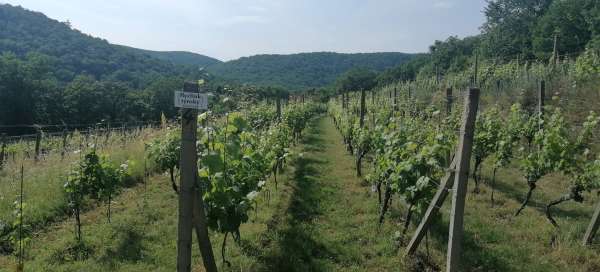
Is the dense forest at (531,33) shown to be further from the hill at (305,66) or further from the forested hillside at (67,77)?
the hill at (305,66)

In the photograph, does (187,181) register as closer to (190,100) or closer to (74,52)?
(190,100)

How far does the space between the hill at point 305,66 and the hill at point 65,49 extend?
28585 mm

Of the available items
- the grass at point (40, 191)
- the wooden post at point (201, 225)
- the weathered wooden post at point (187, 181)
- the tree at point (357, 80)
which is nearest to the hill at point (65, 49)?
the tree at point (357, 80)

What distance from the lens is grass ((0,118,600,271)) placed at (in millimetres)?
4602

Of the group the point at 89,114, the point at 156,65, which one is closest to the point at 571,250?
the point at 89,114

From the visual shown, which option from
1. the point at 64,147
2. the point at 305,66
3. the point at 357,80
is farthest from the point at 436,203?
the point at 305,66

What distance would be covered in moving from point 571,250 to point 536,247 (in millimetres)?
385

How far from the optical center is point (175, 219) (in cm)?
625

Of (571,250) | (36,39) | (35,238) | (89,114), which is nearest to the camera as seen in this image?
(571,250)

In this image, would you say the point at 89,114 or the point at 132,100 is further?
the point at 132,100

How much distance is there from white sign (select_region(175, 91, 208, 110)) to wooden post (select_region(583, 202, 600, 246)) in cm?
508

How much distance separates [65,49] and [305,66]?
71.9m

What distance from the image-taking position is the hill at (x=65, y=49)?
6034cm

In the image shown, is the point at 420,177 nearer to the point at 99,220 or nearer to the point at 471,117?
the point at 471,117
